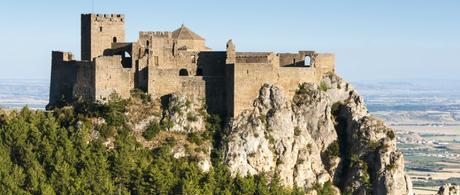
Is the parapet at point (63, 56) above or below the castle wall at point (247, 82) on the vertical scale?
above

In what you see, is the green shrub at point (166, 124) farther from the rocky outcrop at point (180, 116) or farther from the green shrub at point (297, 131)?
the green shrub at point (297, 131)

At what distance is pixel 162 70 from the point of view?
268 ft

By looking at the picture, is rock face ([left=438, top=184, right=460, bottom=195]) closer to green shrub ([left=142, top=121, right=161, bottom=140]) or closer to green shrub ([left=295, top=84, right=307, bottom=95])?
green shrub ([left=295, top=84, right=307, bottom=95])

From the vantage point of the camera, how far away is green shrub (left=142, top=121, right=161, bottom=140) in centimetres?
8044

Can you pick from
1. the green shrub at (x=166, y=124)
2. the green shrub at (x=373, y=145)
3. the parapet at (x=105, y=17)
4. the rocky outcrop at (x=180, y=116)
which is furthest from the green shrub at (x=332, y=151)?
the parapet at (x=105, y=17)

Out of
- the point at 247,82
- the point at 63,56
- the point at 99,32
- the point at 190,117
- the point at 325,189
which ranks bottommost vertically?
the point at 325,189

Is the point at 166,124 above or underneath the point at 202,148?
above

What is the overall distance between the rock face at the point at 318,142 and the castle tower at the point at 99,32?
12957mm

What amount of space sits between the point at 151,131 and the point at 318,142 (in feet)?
52.9

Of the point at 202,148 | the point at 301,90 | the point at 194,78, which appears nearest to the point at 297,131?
the point at 301,90

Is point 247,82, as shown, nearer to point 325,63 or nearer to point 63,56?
point 325,63

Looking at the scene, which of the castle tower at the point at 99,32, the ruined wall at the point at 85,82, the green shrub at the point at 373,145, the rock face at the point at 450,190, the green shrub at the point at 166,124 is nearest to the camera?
the ruined wall at the point at 85,82

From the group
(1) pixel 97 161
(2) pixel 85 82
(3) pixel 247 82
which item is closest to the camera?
(1) pixel 97 161

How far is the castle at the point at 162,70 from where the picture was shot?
8138cm
